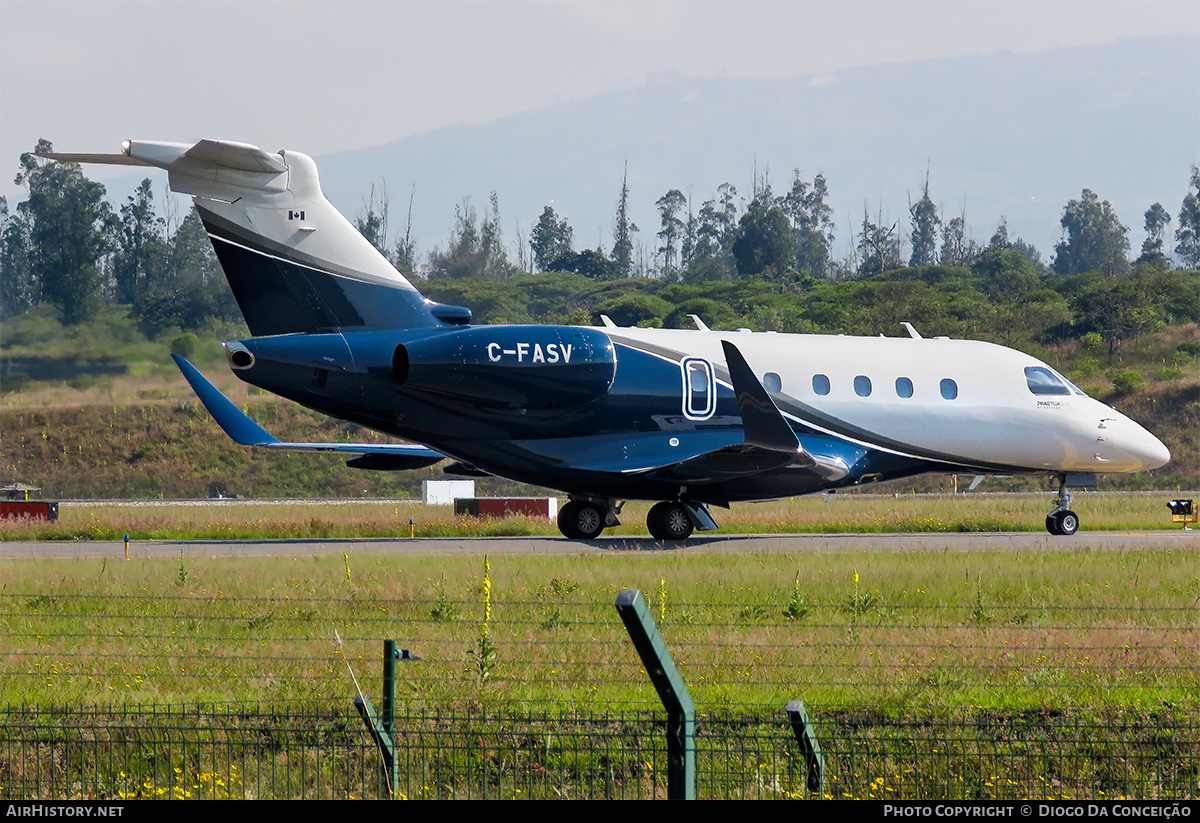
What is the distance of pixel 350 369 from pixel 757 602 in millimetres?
8494

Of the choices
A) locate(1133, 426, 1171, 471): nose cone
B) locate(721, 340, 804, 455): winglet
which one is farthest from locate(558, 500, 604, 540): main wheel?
locate(1133, 426, 1171, 471): nose cone

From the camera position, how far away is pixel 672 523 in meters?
23.7

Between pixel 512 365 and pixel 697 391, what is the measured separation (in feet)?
11.3

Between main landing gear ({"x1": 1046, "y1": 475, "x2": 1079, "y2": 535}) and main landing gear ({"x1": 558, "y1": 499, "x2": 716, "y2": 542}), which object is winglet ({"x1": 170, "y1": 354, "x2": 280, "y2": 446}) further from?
main landing gear ({"x1": 1046, "y1": 475, "x2": 1079, "y2": 535})

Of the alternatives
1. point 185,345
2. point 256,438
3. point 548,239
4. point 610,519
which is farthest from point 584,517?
point 548,239

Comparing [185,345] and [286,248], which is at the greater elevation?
[286,248]

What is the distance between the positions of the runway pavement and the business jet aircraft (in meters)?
0.90

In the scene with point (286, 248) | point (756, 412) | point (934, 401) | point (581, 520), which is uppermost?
point (286, 248)

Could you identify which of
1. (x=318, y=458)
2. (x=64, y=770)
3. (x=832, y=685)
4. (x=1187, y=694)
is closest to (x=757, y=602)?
(x=832, y=685)

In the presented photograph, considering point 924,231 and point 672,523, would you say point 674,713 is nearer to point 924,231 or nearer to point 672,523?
point 672,523

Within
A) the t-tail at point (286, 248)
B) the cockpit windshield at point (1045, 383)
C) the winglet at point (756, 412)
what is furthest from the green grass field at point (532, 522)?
the t-tail at point (286, 248)

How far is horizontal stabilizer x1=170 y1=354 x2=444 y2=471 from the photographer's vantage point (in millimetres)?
24734

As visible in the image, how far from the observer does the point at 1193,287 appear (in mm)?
74250

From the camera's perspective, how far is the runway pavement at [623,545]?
21609mm
